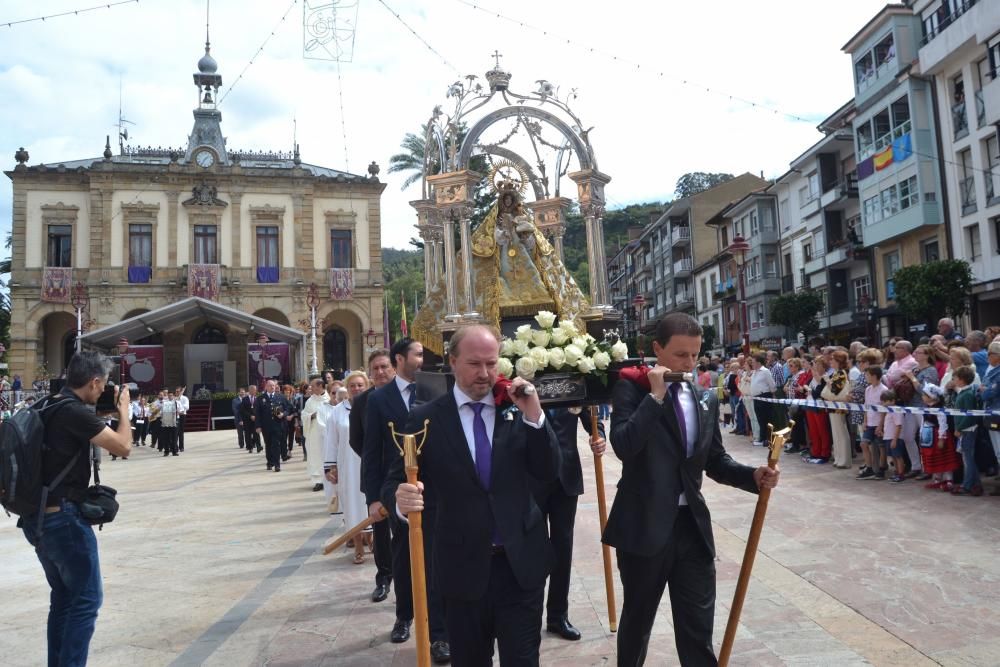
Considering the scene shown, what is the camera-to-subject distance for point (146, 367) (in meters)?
32.7

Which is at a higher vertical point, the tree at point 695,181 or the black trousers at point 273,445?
the tree at point 695,181

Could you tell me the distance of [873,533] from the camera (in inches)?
284

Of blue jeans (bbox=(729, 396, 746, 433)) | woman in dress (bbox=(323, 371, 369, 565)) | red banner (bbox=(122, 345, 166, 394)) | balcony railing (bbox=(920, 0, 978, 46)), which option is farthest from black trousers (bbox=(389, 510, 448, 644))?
red banner (bbox=(122, 345, 166, 394))

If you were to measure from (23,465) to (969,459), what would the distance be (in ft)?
31.9

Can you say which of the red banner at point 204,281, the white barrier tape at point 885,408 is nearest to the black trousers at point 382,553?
the white barrier tape at point 885,408

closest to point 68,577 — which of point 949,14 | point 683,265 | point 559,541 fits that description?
point 559,541

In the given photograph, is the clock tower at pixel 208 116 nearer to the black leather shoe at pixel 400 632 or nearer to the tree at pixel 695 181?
the black leather shoe at pixel 400 632

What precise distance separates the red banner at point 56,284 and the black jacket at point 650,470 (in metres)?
41.5

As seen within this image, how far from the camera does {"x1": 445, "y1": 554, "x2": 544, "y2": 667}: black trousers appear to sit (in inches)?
122

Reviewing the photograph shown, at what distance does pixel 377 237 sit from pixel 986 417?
119ft

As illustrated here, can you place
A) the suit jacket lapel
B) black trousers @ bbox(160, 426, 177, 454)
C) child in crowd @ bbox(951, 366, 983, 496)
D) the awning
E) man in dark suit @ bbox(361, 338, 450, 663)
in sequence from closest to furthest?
the suit jacket lapel, man in dark suit @ bbox(361, 338, 450, 663), child in crowd @ bbox(951, 366, 983, 496), black trousers @ bbox(160, 426, 177, 454), the awning

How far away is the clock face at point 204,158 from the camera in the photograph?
40.0m

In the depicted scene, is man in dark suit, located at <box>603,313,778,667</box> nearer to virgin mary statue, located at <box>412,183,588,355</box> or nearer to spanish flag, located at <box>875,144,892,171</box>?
virgin mary statue, located at <box>412,183,588,355</box>

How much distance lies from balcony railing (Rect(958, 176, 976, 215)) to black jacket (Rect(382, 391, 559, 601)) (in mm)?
28076
